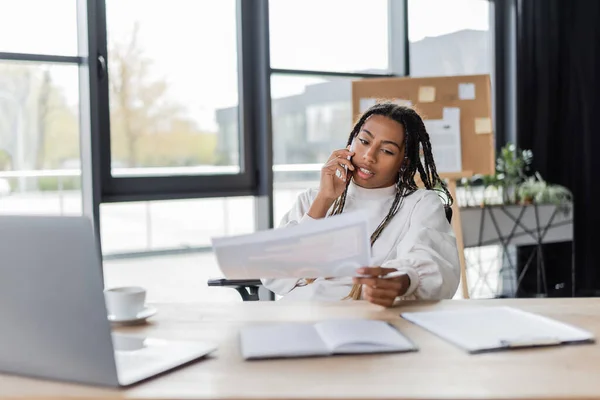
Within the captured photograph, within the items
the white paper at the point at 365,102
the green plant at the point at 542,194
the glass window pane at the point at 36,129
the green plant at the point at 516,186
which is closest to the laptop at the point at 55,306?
the glass window pane at the point at 36,129

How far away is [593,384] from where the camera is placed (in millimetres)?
1005

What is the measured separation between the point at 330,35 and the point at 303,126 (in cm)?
53

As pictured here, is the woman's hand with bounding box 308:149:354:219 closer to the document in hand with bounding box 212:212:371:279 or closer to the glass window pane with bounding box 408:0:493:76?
the document in hand with bounding box 212:212:371:279

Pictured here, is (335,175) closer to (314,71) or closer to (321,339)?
(321,339)

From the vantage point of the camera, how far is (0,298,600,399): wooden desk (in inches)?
38.1

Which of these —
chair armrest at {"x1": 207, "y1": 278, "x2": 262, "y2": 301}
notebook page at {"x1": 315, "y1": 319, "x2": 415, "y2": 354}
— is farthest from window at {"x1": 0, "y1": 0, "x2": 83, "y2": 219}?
notebook page at {"x1": 315, "y1": 319, "x2": 415, "y2": 354}

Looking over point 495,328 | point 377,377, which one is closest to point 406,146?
point 495,328

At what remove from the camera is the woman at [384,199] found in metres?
1.84

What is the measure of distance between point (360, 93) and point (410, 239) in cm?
164

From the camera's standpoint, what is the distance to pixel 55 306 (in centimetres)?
101

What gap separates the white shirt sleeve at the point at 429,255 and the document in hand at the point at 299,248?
375 mm

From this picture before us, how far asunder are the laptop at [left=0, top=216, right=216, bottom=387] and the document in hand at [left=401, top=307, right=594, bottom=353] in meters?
0.54

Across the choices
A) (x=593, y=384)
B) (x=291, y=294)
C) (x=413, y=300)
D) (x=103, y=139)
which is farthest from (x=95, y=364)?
(x=103, y=139)

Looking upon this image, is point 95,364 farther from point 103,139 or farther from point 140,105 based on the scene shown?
point 140,105
